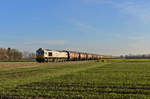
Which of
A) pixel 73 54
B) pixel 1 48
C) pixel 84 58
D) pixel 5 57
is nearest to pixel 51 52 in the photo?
pixel 73 54

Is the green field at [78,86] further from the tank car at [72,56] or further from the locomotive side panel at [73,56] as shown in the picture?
the locomotive side panel at [73,56]

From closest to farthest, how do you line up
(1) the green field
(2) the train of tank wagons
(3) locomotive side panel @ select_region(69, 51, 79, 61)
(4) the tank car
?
(1) the green field → (2) the train of tank wagons → (4) the tank car → (3) locomotive side panel @ select_region(69, 51, 79, 61)

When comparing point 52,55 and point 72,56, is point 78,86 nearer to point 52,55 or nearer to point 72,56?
point 52,55

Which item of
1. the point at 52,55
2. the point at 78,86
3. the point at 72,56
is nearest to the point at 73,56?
the point at 72,56

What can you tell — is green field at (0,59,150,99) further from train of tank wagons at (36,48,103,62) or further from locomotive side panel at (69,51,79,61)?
locomotive side panel at (69,51,79,61)

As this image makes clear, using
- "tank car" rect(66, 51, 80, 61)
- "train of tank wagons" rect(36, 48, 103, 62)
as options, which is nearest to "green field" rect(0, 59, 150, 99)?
"train of tank wagons" rect(36, 48, 103, 62)

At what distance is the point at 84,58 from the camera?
102250 millimetres

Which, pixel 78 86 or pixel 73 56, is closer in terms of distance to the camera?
pixel 78 86

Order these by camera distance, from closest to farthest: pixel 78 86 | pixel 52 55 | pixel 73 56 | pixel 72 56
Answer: pixel 78 86, pixel 52 55, pixel 72 56, pixel 73 56

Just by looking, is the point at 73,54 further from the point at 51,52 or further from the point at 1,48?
the point at 1,48

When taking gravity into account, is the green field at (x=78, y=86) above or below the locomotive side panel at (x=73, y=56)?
below

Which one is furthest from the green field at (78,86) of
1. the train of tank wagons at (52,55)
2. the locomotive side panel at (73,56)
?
the locomotive side panel at (73,56)

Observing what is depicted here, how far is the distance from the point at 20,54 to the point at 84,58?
56787 mm

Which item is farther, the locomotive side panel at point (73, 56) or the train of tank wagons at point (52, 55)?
the locomotive side panel at point (73, 56)
